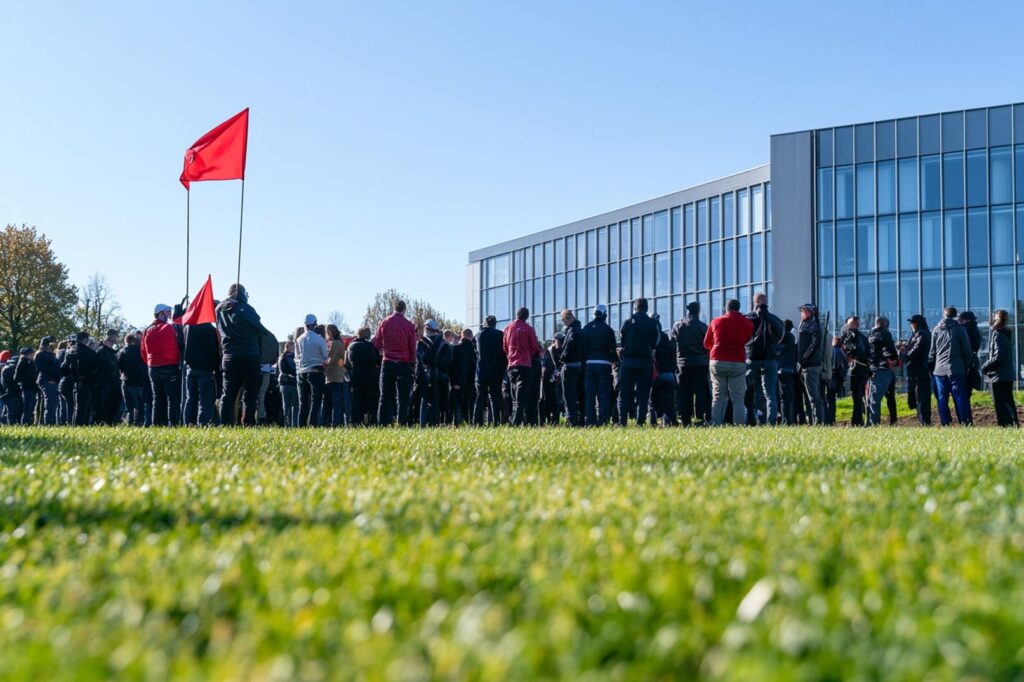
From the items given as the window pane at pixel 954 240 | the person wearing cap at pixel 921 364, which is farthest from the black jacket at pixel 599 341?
the window pane at pixel 954 240

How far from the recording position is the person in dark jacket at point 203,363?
17.2m

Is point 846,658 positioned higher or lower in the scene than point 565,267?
lower

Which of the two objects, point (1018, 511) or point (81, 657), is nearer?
point (81, 657)

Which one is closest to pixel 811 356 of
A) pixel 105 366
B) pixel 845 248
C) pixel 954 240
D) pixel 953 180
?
pixel 105 366

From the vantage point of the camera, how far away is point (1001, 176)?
46062 millimetres

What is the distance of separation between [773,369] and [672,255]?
4349 centimetres

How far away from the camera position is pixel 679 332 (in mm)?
19094

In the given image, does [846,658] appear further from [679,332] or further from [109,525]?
[679,332]

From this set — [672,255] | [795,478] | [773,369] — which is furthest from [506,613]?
[672,255]

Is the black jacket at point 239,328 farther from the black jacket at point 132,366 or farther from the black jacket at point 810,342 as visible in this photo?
the black jacket at point 810,342

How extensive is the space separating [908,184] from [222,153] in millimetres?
36279

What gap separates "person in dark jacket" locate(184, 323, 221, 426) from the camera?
17.2m

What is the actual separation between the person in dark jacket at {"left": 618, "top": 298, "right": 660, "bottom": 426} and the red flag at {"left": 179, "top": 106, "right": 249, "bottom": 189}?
23.7ft

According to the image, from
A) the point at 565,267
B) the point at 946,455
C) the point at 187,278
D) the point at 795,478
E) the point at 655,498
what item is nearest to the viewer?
the point at 655,498
